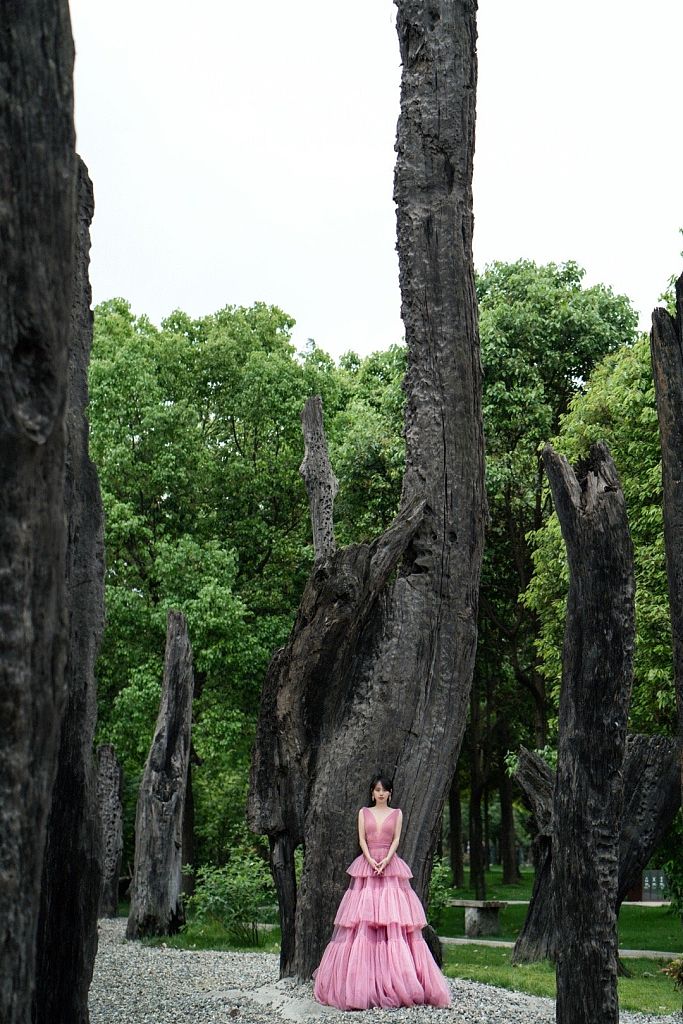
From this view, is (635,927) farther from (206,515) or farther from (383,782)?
(383,782)

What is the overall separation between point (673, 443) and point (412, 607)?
2696 mm

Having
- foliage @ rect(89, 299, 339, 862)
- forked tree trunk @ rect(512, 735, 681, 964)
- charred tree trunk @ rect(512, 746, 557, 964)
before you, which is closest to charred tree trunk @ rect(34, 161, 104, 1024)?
forked tree trunk @ rect(512, 735, 681, 964)

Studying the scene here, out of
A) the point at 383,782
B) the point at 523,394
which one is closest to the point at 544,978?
the point at 383,782

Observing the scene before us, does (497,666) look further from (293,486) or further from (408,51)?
(408,51)

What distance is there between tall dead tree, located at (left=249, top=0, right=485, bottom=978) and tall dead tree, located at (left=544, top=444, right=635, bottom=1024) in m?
2.07

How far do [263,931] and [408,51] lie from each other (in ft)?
49.7

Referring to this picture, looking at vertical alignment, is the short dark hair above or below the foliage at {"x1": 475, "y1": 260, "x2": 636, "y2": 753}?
below

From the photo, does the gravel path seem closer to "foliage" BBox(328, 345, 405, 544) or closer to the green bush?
the green bush

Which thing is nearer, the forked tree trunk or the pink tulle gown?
the pink tulle gown

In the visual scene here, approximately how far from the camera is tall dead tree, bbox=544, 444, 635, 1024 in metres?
7.90

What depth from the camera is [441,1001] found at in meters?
9.45

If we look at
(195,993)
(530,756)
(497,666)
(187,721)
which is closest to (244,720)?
(187,721)

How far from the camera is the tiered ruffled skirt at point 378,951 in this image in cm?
930

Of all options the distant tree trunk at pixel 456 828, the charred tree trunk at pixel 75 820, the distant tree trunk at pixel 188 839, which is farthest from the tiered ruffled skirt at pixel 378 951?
the distant tree trunk at pixel 456 828
